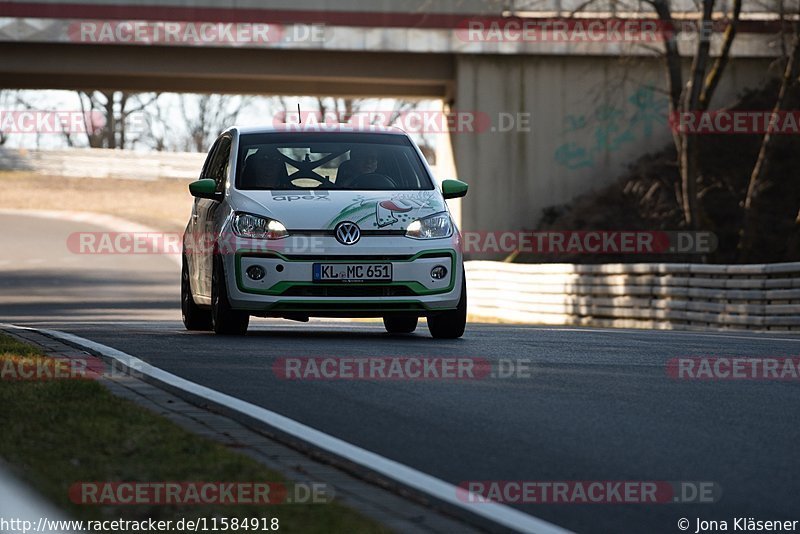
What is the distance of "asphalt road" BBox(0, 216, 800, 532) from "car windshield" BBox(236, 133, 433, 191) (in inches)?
50.4

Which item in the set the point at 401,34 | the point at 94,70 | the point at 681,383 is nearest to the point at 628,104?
the point at 401,34

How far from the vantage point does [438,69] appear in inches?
1448

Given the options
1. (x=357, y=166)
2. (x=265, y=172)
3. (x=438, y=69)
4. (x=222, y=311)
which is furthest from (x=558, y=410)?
(x=438, y=69)

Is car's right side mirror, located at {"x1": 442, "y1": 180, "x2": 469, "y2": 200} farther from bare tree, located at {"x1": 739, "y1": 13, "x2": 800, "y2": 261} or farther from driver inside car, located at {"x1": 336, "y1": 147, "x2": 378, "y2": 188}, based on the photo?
bare tree, located at {"x1": 739, "y1": 13, "x2": 800, "y2": 261}

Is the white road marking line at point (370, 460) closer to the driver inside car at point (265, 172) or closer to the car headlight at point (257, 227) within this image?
the car headlight at point (257, 227)

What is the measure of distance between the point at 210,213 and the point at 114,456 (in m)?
6.93

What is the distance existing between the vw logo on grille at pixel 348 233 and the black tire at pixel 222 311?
3.27ft

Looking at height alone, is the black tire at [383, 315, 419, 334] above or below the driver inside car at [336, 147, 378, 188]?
below

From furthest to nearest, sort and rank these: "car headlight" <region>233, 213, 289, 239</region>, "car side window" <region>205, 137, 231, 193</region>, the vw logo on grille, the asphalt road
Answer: "car side window" <region>205, 137, 231, 193</region>, "car headlight" <region>233, 213, 289, 239</region>, the vw logo on grille, the asphalt road

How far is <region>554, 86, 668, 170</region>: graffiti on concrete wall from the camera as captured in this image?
37344 millimetres

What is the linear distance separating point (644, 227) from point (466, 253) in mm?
4745

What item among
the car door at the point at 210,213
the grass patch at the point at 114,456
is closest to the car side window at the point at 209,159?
the car door at the point at 210,213

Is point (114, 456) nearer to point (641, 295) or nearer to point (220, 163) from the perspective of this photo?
point (220, 163)
